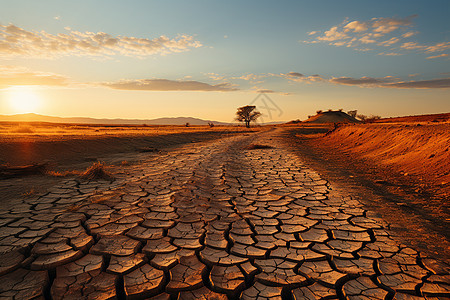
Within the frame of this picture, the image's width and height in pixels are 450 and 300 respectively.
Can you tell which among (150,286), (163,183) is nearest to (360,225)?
(150,286)

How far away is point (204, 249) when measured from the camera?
2543 mm

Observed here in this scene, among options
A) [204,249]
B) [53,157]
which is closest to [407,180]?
[204,249]

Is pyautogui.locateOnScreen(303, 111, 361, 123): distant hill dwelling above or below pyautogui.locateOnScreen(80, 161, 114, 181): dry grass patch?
above

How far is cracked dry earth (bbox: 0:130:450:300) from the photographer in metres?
1.94

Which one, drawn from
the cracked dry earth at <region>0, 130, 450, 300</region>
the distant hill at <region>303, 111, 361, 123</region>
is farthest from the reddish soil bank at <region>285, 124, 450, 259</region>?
the distant hill at <region>303, 111, 361, 123</region>

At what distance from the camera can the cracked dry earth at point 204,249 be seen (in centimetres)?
194

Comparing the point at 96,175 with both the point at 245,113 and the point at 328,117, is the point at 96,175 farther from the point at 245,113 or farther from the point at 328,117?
the point at 328,117

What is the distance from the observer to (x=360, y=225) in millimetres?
3131

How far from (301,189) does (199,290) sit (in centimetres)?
338

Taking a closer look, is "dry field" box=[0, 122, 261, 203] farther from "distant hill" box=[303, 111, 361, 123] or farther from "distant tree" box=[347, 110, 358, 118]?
"distant tree" box=[347, 110, 358, 118]

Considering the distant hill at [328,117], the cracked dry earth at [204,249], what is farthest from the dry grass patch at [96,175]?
the distant hill at [328,117]

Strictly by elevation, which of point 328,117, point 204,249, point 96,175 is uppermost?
point 328,117

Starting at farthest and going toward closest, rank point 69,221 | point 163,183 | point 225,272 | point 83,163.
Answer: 1. point 83,163
2. point 163,183
3. point 69,221
4. point 225,272

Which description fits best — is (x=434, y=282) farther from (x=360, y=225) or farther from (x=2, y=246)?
(x=2, y=246)
